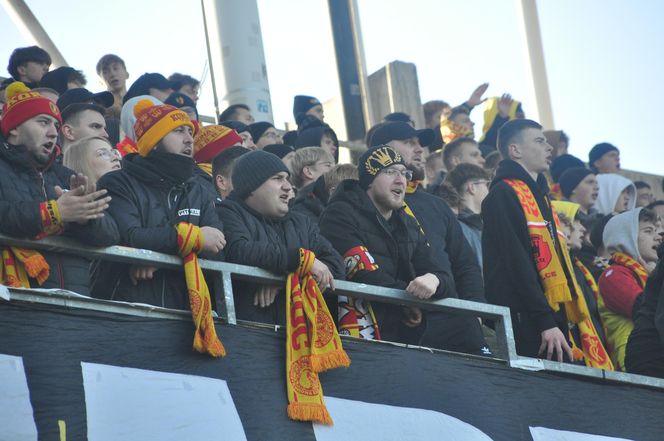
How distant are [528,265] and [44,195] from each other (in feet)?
10.2

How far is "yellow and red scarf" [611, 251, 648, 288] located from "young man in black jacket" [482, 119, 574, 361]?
3.02ft

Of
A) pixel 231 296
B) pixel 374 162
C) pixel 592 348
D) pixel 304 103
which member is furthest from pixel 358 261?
pixel 304 103

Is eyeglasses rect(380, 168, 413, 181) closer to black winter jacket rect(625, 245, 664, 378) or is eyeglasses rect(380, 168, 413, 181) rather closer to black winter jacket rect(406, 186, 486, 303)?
black winter jacket rect(406, 186, 486, 303)

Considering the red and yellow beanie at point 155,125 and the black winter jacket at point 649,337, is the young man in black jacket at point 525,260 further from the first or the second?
the red and yellow beanie at point 155,125

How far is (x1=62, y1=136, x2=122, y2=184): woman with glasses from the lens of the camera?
6742mm

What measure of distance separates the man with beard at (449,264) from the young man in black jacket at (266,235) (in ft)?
3.00

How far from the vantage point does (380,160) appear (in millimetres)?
7129

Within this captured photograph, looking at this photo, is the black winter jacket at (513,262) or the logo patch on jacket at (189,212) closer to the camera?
Answer: the logo patch on jacket at (189,212)

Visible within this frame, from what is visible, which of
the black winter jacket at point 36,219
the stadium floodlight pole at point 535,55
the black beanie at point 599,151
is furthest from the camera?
the stadium floodlight pole at point 535,55

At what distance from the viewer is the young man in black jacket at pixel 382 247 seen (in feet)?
21.2

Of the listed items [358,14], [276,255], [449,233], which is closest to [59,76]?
[449,233]

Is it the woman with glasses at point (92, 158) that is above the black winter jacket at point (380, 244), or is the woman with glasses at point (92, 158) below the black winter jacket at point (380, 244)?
above

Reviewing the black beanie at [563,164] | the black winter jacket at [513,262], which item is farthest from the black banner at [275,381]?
the black beanie at [563,164]

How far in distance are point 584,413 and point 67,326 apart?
312cm
